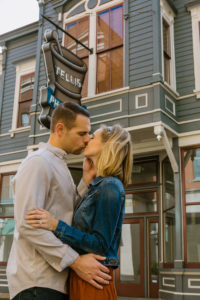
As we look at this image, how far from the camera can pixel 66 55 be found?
881 centimetres

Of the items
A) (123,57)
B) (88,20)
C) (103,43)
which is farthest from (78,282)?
(88,20)

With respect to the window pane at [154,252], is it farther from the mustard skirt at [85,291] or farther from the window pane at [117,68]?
the mustard skirt at [85,291]

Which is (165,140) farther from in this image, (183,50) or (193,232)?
(183,50)

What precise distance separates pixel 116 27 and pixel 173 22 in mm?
1526

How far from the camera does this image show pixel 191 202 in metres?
8.49

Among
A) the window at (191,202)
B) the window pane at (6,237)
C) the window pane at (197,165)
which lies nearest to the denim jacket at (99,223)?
the window at (191,202)

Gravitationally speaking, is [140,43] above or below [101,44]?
below

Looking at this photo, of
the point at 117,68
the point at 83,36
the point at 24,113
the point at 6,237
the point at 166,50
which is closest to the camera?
the point at 166,50

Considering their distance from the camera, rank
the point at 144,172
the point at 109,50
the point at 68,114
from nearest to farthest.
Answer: the point at 68,114 → the point at 109,50 → the point at 144,172

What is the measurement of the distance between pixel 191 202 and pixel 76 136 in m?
6.49

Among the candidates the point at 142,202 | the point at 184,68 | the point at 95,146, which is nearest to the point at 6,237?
the point at 142,202

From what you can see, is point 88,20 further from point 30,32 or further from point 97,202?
point 97,202

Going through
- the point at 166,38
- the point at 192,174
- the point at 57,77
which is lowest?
the point at 192,174

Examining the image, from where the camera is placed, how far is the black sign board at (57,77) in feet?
25.0
